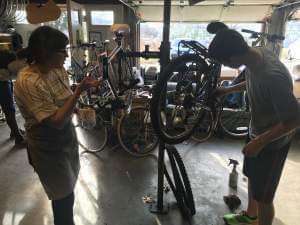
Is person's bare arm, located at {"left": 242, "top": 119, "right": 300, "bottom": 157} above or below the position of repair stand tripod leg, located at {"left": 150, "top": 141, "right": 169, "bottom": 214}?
above

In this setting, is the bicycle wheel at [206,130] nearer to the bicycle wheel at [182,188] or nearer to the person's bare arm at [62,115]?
the bicycle wheel at [182,188]

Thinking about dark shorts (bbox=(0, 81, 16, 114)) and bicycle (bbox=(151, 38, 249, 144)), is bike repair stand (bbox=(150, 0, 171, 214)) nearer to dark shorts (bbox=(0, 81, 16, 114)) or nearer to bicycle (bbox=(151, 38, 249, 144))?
bicycle (bbox=(151, 38, 249, 144))

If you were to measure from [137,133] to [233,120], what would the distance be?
60.6 inches

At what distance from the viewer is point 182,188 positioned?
83.0 inches

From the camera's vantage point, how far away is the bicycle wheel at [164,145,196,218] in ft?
6.78

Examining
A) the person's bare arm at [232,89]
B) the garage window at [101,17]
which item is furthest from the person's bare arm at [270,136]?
the garage window at [101,17]

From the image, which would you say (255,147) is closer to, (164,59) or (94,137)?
(164,59)

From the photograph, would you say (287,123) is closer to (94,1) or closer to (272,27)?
(272,27)

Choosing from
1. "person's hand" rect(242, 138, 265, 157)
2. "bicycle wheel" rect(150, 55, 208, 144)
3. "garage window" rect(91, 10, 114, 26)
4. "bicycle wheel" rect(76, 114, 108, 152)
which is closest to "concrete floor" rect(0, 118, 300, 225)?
"bicycle wheel" rect(76, 114, 108, 152)

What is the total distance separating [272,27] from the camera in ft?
15.5

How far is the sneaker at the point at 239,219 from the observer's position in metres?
1.89

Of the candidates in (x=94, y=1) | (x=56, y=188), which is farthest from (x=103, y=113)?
(x=94, y=1)

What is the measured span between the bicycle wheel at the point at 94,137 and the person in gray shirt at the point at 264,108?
224 cm

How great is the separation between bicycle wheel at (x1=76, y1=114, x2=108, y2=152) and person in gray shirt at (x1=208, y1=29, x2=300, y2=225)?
88.0 inches
